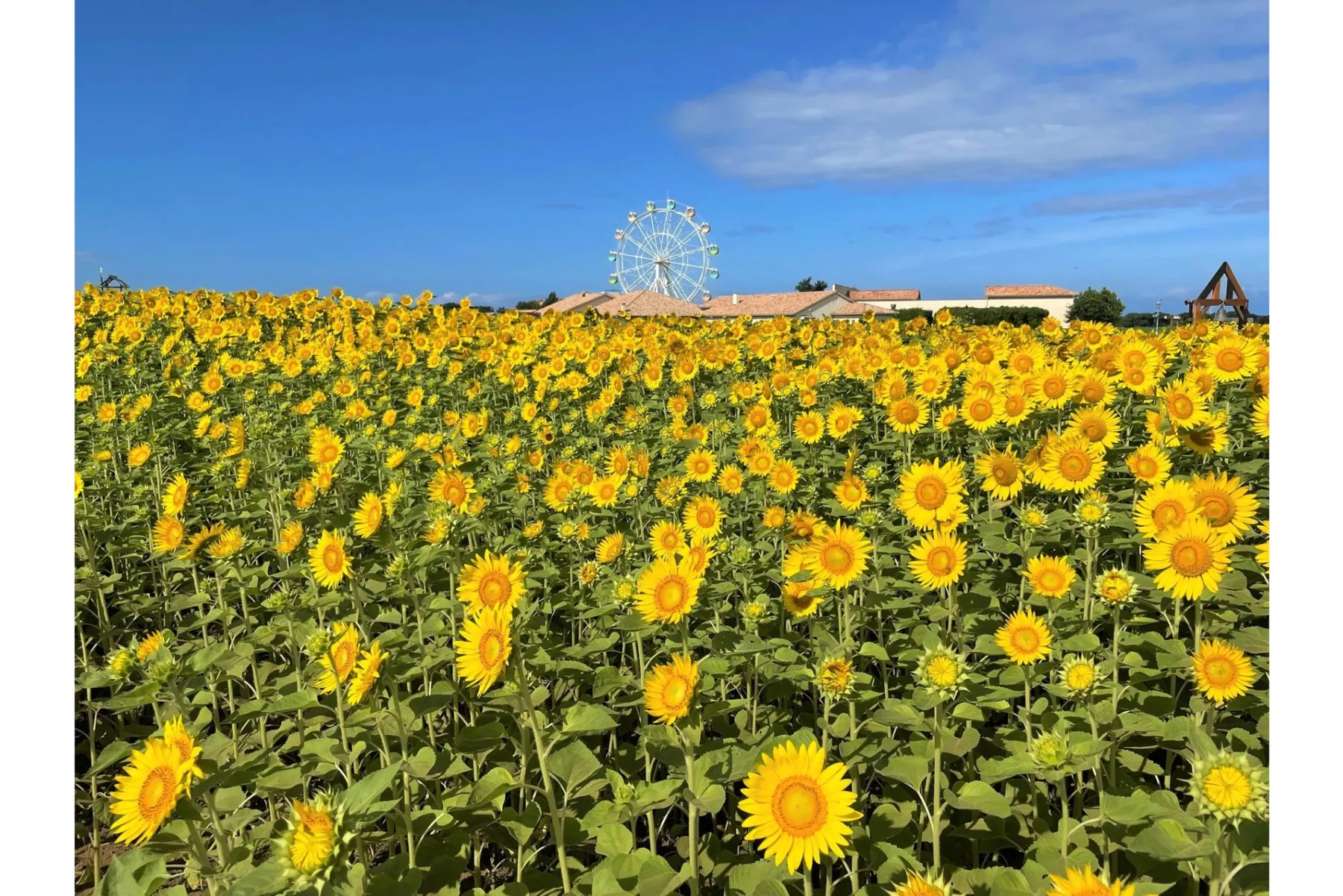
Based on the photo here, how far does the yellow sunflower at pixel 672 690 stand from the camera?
1.73 metres

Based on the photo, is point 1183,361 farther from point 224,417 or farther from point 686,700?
point 224,417

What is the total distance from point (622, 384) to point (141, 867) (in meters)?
6.12

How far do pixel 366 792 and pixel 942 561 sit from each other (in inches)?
78.8

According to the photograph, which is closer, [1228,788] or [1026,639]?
[1228,788]

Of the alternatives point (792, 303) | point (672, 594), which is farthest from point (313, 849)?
point (792, 303)

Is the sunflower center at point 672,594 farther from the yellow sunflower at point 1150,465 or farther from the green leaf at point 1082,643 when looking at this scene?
the yellow sunflower at point 1150,465

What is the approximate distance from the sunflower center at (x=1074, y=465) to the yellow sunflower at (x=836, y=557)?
122cm

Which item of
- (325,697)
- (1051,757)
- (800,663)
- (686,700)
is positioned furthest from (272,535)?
(1051,757)

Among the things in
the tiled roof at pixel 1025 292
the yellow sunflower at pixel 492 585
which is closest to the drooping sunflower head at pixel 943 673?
the yellow sunflower at pixel 492 585

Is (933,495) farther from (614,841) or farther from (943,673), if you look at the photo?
(614,841)

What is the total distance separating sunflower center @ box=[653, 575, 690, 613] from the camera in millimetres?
2189

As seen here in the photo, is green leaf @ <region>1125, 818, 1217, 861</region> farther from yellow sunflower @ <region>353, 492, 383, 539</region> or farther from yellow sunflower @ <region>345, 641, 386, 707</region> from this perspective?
yellow sunflower @ <region>353, 492, 383, 539</region>

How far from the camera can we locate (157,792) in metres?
1.61

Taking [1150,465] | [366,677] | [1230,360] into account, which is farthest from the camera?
[1230,360]
